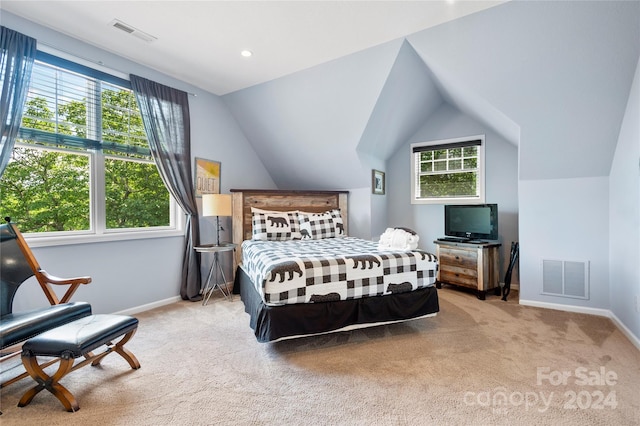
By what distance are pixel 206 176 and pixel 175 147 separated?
554 millimetres

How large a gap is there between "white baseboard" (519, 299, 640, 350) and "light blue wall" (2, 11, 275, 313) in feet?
12.9

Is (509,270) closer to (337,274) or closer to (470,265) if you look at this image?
(470,265)

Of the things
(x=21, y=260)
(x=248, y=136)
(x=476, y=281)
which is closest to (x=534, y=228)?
(x=476, y=281)

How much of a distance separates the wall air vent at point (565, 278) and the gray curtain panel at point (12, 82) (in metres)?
5.04

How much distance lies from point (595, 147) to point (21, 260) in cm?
489

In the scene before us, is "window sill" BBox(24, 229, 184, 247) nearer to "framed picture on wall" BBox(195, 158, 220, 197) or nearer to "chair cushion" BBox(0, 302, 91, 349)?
"framed picture on wall" BBox(195, 158, 220, 197)

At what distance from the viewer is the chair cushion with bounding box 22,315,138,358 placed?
62.7 inches

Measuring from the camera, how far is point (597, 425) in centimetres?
149

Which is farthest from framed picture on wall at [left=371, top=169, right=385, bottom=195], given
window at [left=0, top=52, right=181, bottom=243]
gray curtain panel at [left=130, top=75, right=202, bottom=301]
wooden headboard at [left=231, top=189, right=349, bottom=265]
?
window at [left=0, top=52, right=181, bottom=243]

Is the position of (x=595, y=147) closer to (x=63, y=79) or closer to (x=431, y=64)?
(x=431, y=64)

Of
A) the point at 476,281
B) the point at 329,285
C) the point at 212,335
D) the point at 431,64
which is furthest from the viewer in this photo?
the point at 476,281

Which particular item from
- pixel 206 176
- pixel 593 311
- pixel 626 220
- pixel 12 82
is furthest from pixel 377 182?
pixel 12 82

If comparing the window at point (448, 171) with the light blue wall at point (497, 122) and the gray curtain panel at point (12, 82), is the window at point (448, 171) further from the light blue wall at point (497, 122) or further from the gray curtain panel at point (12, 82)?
the gray curtain panel at point (12, 82)

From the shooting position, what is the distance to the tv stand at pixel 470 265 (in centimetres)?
353
